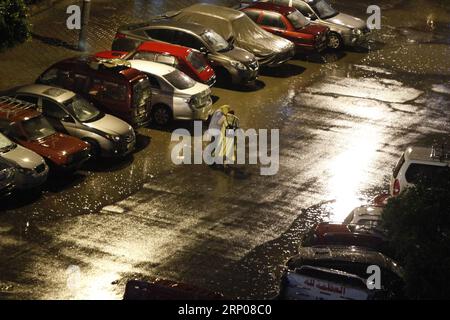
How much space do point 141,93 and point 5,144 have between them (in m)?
4.30

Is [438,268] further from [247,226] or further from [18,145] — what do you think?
[18,145]

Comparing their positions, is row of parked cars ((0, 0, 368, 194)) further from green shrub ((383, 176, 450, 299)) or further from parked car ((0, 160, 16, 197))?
green shrub ((383, 176, 450, 299))

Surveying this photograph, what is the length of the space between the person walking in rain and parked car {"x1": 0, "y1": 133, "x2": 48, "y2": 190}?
4206 millimetres

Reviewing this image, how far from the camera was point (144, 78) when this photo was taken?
21.7 meters

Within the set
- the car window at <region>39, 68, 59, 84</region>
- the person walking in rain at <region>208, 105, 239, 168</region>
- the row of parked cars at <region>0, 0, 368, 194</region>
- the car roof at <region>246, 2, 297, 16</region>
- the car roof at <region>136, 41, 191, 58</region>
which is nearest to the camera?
the row of parked cars at <region>0, 0, 368, 194</region>

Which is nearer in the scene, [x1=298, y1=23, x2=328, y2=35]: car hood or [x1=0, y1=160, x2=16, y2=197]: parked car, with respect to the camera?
[x1=0, y1=160, x2=16, y2=197]: parked car

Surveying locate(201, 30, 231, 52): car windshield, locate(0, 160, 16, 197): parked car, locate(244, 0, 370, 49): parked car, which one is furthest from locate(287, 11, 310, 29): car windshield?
locate(0, 160, 16, 197): parked car

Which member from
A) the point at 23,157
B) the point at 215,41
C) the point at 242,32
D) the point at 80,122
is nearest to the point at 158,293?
the point at 23,157

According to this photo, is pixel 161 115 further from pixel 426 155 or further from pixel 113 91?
pixel 426 155

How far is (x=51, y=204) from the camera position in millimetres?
17984

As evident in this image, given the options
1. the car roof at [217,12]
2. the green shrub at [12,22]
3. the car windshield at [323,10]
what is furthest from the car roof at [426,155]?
the car windshield at [323,10]

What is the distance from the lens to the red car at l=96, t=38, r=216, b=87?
940 inches

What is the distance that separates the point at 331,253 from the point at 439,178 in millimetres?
2224
